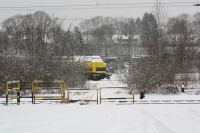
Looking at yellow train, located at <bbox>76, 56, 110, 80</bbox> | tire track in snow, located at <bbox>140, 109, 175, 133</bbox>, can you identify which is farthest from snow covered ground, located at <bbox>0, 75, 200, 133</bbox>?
yellow train, located at <bbox>76, 56, 110, 80</bbox>

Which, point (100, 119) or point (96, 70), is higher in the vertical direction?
point (96, 70)

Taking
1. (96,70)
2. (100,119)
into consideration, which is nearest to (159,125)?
(100,119)

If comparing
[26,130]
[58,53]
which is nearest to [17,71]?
[58,53]

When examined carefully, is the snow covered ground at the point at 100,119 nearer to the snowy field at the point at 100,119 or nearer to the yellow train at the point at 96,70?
the snowy field at the point at 100,119

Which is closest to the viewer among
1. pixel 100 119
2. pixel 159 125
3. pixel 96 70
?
pixel 159 125

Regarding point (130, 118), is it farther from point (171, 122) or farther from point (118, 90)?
point (118, 90)

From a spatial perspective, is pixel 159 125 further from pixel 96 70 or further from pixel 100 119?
pixel 96 70

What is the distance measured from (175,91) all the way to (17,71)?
13479mm

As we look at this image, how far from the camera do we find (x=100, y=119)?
607 inches

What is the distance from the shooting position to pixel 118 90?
33.3 meters

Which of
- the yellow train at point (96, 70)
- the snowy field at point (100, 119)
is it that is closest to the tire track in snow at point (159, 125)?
the snowy field at point (100, 119)

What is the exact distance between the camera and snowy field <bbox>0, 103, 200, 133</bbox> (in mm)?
13000

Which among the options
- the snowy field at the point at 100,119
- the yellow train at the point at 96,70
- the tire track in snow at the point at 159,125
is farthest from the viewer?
the yellow train at the point at 96,70

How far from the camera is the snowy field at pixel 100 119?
42.7 ft
